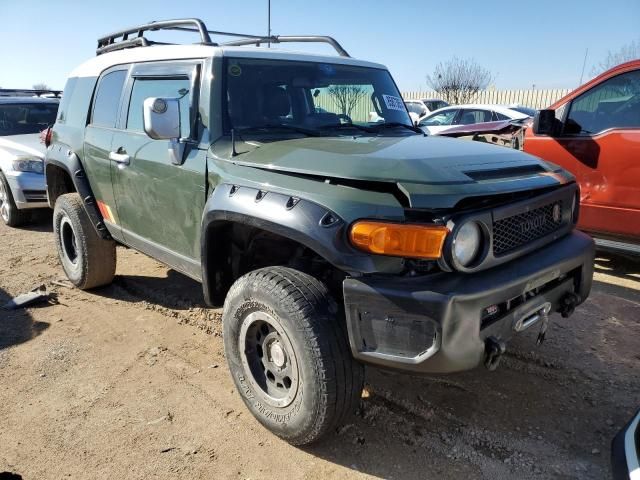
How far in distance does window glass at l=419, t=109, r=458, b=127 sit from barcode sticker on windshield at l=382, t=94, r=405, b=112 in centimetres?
738

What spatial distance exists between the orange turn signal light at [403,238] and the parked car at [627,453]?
1063 millimetres

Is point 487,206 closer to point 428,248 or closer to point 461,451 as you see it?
point 428,248

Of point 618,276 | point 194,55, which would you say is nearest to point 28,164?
point 194,55

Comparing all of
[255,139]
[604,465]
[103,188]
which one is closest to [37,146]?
[103,188]

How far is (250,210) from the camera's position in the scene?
2484 mm

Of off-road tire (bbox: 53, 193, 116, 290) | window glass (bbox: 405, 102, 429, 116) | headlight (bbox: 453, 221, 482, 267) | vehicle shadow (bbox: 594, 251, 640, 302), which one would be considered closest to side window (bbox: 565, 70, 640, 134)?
vehicle shadow (bbox: 594, 251, 640, 302)

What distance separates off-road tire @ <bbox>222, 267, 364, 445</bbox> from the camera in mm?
2285

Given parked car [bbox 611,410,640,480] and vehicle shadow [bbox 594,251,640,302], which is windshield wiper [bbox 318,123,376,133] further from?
vehicle shadow [bbox 594,251,640,302]

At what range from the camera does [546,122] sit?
4.87 meters

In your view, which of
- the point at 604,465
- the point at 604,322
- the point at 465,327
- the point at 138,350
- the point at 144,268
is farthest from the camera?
the point at 144,268

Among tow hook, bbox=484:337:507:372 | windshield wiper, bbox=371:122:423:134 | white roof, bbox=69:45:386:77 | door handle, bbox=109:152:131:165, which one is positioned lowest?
tow hook, bbox=484:337:507:372

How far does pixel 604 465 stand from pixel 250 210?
83.2 inches

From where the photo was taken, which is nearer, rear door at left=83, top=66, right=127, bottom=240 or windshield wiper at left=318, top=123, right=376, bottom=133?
windshield wiper at left=318, top=123, right=376, bottom=133

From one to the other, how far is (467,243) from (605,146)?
10.6 feet
